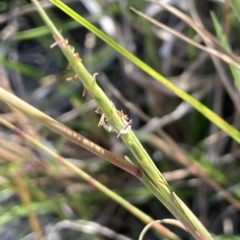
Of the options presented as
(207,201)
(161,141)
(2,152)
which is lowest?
(207,201)

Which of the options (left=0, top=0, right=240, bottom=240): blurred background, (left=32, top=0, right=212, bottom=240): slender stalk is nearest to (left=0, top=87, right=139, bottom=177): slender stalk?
(left=32, top=0, right=212, bottom=240): slender stalk

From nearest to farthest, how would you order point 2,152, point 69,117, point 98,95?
point 98,95, point 2,152, point 69,117

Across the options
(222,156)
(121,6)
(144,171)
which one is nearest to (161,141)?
(222,156)

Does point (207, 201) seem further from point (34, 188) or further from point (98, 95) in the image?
point (98, 95)

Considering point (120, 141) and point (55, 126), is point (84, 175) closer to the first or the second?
point (55, 126)

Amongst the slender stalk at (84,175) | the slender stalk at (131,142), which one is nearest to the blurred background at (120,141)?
the slender stalk at (84,175)

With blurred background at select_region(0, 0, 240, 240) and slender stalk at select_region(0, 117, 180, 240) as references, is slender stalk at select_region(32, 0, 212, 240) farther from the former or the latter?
blurred background at select_region(0, 0, 240, 240)

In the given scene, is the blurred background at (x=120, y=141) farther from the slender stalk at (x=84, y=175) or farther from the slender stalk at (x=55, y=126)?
the slender stalk at (x=55, y=126)

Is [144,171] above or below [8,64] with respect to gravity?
below
